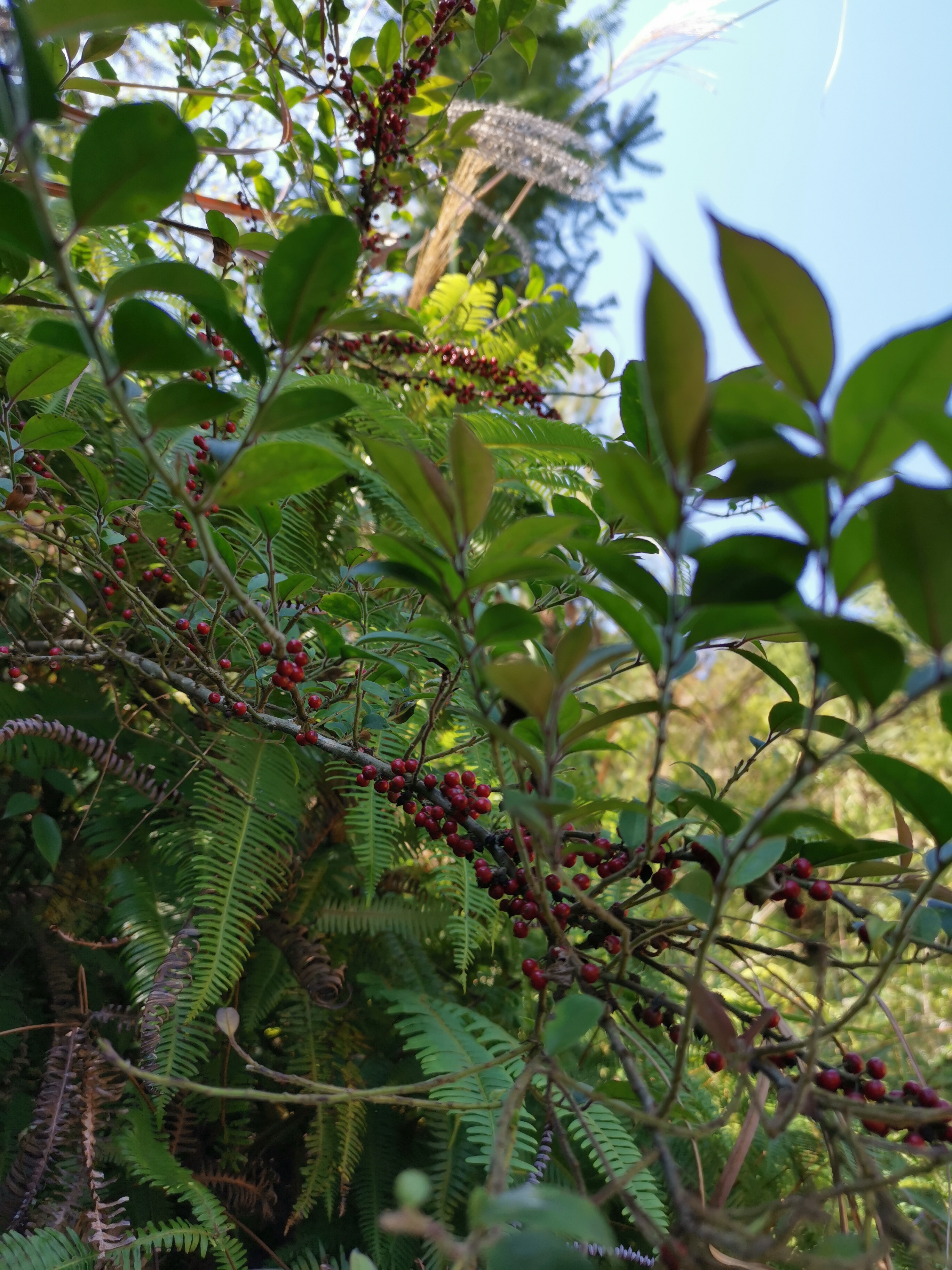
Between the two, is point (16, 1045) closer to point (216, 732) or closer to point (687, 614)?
point (216, 732)

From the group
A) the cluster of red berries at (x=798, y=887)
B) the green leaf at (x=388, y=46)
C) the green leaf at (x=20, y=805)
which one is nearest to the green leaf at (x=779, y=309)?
the cluster of red berries at (x=798, y=887)

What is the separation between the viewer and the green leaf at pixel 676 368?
20 cm

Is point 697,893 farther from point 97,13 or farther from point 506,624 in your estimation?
point 97,13

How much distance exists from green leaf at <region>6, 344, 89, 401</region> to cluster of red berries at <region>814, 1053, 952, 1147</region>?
0.54 metres

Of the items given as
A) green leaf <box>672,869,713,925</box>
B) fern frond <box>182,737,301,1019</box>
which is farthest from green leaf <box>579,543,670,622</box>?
fern frond <box>182,737,301,1019</box>

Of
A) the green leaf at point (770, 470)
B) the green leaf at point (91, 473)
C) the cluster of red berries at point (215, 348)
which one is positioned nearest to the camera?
the green leaf at point (770, 470)

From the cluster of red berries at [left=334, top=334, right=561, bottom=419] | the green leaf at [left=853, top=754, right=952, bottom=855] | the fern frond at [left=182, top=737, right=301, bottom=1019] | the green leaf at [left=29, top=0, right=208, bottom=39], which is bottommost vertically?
the fern frond at [left=182, top=737, right=301, bottom=1019]

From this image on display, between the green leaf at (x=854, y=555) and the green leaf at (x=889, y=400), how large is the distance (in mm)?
22

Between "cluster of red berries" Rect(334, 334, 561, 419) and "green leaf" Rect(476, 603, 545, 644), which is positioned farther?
"cluster of red berries" Rect(334, 334, 561, 419)

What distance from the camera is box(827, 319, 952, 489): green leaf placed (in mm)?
194

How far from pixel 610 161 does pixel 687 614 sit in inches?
124

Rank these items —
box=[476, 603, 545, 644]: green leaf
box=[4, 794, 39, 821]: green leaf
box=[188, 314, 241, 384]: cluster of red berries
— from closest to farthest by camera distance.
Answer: box=[476, 603, 545, 644]: green leaf < box=[188, 314, 241, 384]: cluster of red berries < box=[4, 794, 39, 821]: green leaf

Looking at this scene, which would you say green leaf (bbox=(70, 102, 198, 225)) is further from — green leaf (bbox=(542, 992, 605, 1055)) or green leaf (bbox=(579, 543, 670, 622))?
green leaf (bbox=(542, 992, 605, 1055))

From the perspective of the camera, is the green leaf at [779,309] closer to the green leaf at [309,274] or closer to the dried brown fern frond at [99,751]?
the green leaf at [309,274]
